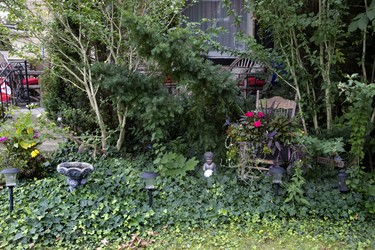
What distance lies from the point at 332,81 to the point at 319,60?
13.4 inches

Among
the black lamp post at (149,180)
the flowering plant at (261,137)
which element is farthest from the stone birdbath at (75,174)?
the flowering plant at (261,137)

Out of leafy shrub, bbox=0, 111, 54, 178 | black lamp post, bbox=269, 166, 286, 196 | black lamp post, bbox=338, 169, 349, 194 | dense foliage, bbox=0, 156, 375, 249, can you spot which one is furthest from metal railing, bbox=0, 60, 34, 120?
black lamp post, bbox=338, 169, 349, 194

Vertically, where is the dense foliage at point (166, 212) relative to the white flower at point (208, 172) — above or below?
below

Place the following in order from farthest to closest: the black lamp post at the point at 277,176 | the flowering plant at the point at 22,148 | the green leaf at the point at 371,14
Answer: the flowering plant at the point at 22,148 < the black lamp post at the point at 277,176 < the green leaf at the point at 371,14

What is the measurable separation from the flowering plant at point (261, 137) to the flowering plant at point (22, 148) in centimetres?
244

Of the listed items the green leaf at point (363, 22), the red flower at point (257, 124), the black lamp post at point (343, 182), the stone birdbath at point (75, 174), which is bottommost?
the black lamp post at point (343, 182)

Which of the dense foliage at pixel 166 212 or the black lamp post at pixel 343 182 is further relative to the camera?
the black lamp post at pixel 343 182

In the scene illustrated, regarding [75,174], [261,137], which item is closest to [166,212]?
[75,174]

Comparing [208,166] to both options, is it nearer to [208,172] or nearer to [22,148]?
[208,172]

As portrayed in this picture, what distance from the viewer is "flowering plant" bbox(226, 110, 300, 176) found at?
414 cm

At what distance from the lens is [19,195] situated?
13.2 ft

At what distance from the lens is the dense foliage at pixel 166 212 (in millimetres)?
3387

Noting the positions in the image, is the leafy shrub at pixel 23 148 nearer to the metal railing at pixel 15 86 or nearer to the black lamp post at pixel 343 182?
the metal railing at pixel 15 86

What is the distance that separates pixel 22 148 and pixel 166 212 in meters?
2.15
